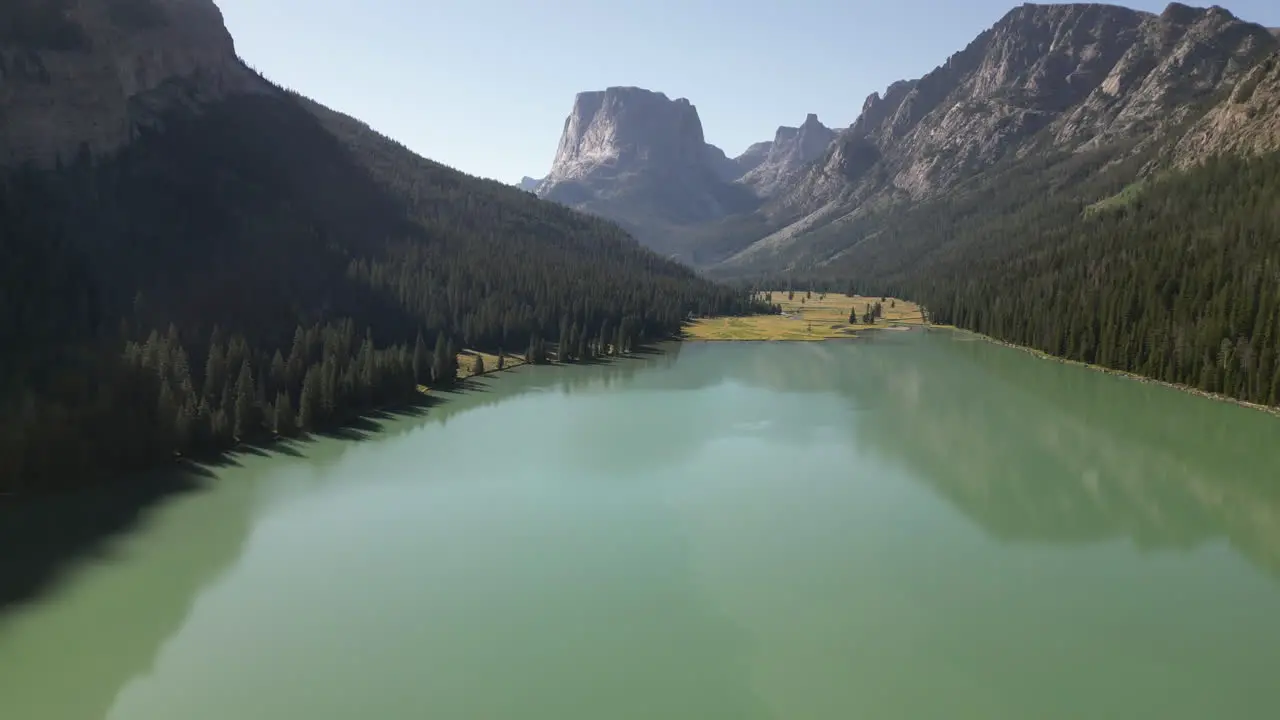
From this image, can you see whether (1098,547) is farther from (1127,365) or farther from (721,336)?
(721,336)

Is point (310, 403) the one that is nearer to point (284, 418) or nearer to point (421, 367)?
point (284, 418)

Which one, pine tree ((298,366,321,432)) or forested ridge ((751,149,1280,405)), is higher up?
forested ridge ((751,149,1280,405))

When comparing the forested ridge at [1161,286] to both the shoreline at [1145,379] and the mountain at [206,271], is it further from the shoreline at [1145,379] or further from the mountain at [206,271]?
the mountain at [206,271]

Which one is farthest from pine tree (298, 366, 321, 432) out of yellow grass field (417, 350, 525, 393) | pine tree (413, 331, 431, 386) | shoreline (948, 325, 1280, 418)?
shoreline (948, 325, 1280, 418)

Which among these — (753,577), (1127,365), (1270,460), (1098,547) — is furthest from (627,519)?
(1127,365)

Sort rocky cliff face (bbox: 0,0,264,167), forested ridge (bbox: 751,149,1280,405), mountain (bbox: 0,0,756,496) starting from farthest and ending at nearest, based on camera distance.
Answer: rocky cliff face (bbox: 0,0,264,167) → forested ridge (bbox: 751,149,1280,405) → mountain (bbox: 0,0,756,496)

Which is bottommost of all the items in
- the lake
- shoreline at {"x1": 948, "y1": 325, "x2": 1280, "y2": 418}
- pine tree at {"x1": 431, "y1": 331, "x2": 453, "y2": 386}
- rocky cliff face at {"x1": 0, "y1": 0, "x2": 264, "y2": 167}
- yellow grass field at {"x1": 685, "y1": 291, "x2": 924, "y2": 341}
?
the lake

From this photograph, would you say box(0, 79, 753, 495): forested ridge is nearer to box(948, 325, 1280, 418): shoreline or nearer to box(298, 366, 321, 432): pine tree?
box(298, 366, 321, 432): pine tree
